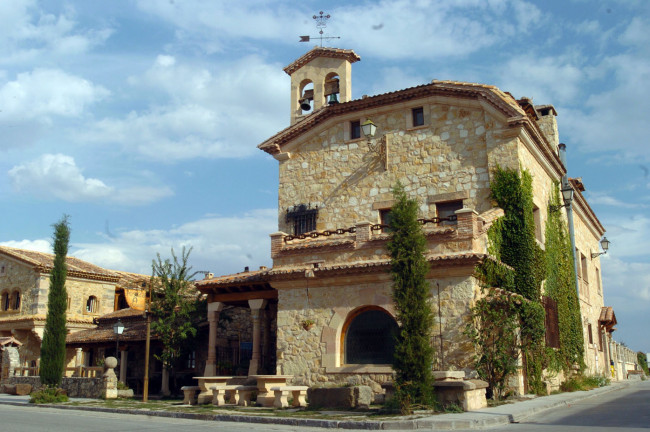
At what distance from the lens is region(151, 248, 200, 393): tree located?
2484 centimetres

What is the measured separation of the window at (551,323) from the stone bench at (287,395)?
8.22 m

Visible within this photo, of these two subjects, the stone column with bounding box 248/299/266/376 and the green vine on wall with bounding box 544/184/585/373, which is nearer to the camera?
the stone column with bounding box 248/299/266/376

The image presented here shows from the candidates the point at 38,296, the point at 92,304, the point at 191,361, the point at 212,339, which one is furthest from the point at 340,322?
the point at 92,304

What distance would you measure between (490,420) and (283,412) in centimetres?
546

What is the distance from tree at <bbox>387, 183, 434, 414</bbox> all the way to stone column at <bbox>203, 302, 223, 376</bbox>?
10071 mm

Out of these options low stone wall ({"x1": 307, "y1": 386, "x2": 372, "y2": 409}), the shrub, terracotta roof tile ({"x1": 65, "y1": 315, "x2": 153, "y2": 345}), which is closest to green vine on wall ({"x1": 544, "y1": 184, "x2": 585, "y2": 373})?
Result: low stone wall ({"x1": 307, "y1": 386, "x2": 372, "y2": 409})

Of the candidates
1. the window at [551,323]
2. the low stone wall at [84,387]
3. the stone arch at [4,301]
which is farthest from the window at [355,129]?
the stone arch at [4,301]

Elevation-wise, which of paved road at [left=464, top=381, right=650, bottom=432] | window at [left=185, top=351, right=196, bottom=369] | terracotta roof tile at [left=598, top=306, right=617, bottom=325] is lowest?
paved road at [left=464, top=381, right=650, bottom=432]

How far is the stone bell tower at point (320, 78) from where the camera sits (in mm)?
25422

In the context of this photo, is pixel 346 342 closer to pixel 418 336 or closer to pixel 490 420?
pixel 418 336

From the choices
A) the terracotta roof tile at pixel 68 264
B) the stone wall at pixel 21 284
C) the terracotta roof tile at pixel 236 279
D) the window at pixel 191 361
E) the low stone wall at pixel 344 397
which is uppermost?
the terracotta roof tile at pixel 68 264

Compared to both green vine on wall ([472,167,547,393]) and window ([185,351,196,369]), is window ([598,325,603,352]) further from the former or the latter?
window ([185,351,196,369])

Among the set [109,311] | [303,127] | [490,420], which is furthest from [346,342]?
[109,311]

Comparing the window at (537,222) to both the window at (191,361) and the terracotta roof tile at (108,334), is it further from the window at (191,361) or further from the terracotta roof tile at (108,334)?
the terracotta roof tile at (108,334)
